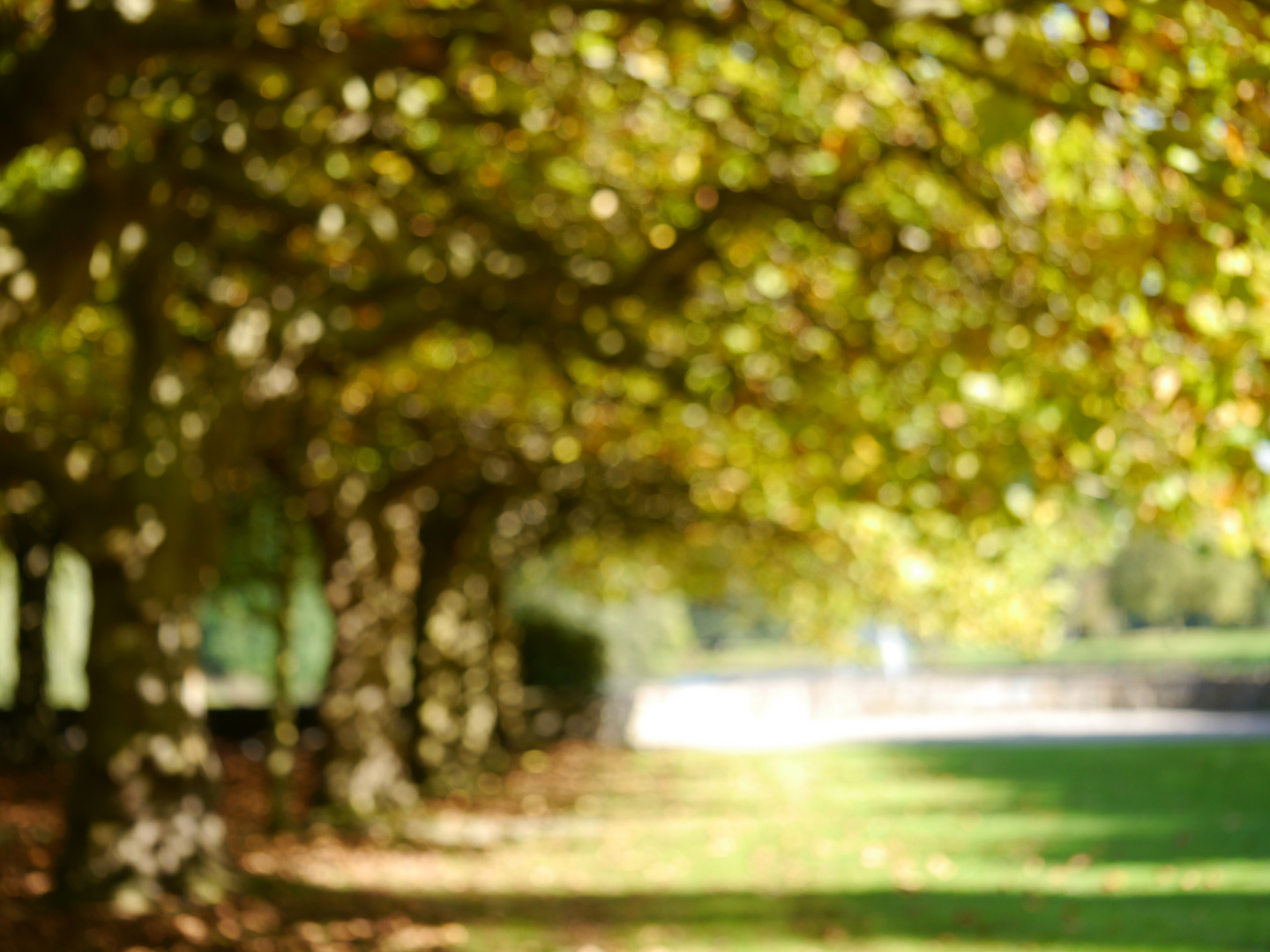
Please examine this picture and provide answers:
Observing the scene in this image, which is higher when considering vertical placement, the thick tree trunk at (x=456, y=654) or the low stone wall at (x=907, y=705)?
Answer: the thick tree trunk at (x=456, y=654)

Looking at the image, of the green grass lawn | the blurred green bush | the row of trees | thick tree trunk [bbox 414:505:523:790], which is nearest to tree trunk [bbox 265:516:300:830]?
the row of trees

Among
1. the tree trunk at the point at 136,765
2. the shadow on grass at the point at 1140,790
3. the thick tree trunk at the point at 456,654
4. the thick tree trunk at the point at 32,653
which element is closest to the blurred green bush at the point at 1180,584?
the shadow on grass at the point at 1140,790

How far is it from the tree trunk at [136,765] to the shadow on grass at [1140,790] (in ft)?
23.8

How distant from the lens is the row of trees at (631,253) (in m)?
6.18

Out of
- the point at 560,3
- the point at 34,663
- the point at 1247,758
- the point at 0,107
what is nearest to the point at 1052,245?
the point at 560,3

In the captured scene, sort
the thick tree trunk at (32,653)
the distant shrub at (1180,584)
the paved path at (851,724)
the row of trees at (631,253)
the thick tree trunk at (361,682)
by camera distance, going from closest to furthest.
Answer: the row of trees at (631,253), the thick tree trunk at (361,682), the thick tree trunk at (32,653), the paved path at (851,724), the distant shrub at (1180,584)

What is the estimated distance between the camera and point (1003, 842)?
1565 cm

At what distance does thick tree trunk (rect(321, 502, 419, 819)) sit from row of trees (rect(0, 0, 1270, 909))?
9.12 feet

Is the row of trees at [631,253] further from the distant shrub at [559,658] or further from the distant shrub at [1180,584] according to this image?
the distant shrub at [1180,584]

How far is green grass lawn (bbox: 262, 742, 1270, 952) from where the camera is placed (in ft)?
35.6

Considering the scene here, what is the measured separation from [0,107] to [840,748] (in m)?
26.1

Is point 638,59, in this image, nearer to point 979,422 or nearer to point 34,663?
point 979,422

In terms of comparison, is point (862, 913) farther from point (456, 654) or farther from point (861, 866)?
point (456, 654)

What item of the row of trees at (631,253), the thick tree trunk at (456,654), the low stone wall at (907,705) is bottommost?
the low stone wall at (907,705)
